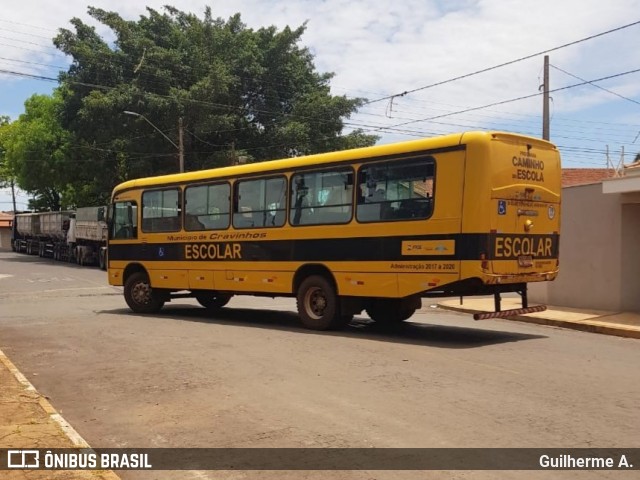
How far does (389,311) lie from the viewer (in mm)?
12289

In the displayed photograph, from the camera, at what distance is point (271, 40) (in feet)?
133

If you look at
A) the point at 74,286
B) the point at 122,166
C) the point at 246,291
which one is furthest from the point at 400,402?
the point at 122,166

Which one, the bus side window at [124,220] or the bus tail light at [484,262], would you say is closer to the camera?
the bus tail light at [484,262]

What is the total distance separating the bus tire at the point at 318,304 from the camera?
37.5 ft

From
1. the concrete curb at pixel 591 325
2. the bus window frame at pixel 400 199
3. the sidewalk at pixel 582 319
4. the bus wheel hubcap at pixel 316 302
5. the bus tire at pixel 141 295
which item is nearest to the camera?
the bus window frame at pixel 400 199

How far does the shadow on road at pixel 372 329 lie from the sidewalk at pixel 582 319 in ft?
4.46

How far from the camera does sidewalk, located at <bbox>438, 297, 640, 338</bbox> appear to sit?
12.1 meters

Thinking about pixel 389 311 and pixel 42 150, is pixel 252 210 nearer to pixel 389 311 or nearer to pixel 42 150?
pixel 389 311

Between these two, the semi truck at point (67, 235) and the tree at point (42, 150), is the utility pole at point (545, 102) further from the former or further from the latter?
the tree at point (42, 150)

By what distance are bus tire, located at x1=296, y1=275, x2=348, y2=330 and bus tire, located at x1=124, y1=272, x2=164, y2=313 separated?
4454 millimetres

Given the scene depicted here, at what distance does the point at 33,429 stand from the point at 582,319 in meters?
10.9

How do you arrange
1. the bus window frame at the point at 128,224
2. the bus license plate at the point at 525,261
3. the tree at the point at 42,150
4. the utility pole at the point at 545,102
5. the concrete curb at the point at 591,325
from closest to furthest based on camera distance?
the bus license plate at the point at 525,261
the concrete curb at the point at 591,325
the bus window frame at the point at 128,224
the utility pole at the point at 545,102
the tree at the point at 42,150

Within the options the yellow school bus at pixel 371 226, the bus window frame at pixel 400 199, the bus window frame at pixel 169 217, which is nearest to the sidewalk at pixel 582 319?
the yellow school bus at pixel 371 226

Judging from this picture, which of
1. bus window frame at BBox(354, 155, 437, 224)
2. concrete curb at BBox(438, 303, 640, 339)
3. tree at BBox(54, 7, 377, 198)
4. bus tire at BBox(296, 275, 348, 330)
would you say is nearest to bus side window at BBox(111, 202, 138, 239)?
bus tire at BBox(296, 275, 348, 330)
